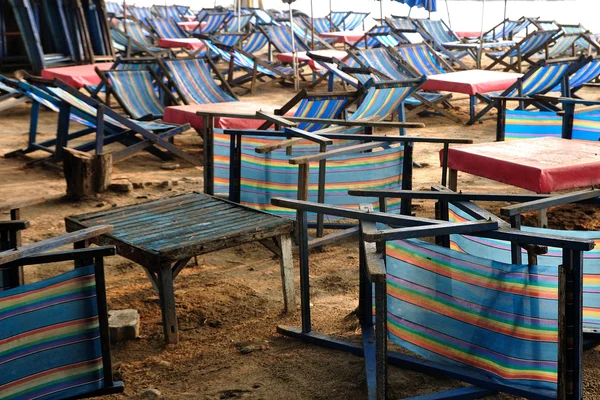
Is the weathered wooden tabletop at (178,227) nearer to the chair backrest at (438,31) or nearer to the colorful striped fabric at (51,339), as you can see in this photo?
the colorful striped fabric at (51,339)

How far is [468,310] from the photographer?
2.55 metres

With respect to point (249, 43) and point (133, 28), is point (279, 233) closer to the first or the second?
point (249, 43)

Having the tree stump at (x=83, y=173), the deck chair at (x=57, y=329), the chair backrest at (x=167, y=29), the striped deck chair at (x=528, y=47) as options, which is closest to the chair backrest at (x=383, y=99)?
the tree stump at (x=83, y=173)

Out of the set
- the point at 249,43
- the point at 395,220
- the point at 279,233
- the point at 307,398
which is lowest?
the point at 307,398

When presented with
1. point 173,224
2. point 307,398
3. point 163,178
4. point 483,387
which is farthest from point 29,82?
point 483,387

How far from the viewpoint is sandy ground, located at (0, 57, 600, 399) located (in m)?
3.06

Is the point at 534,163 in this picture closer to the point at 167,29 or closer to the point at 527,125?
the point at 527,125

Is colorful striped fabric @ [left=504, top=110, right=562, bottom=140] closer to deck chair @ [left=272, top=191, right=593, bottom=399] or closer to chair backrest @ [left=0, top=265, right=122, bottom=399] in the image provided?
deck chair @ [left=272, top=191, right=593, bottom=399]

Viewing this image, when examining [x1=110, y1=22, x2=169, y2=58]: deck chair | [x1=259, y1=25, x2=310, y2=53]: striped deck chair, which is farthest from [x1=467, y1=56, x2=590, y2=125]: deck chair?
[x1=110, y1=22, x2=169, y2=58]: deck chair

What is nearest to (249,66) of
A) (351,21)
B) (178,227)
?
(178,227)

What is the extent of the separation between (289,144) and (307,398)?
1.93 m

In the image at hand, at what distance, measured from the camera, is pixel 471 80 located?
8.54 m

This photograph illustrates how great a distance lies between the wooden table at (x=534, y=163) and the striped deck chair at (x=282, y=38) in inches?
313

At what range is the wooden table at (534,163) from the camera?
437cm
